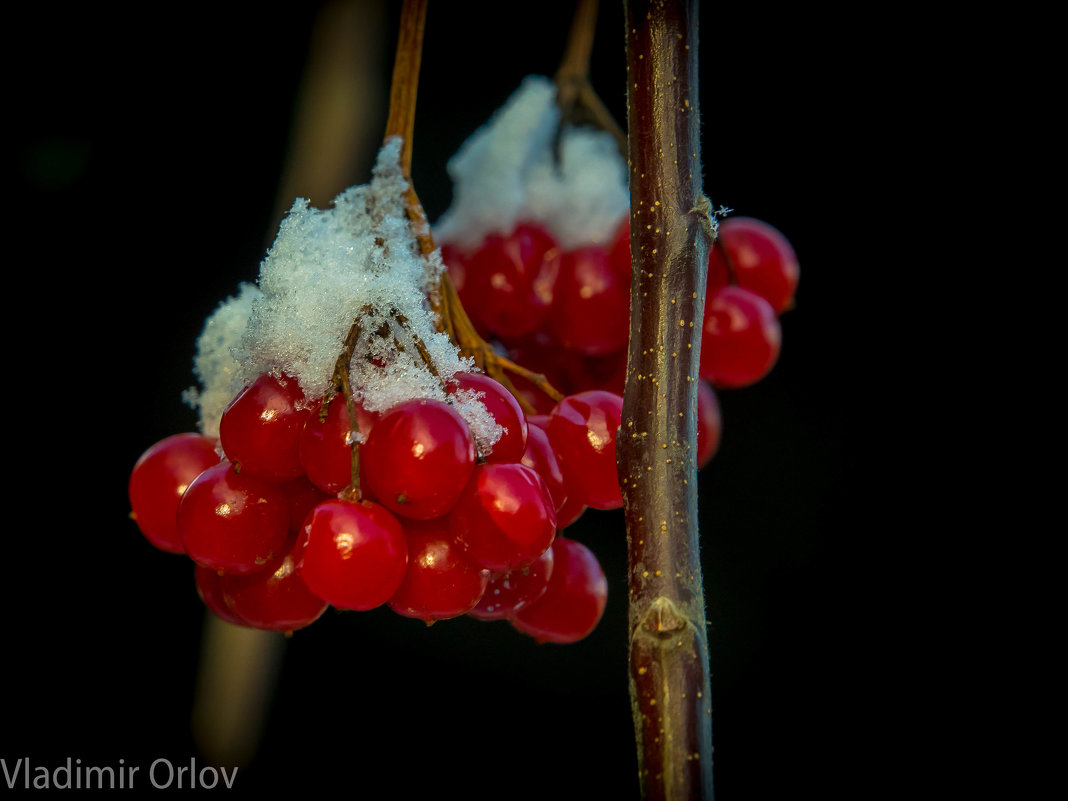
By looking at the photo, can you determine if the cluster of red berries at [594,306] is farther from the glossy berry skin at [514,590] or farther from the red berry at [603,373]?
the glossy berry skin at [514,590]

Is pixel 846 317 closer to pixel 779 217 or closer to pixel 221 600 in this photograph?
pixel 779 217

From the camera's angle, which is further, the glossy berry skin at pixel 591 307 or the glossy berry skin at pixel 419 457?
the glossy berry skin at pixel 591 307

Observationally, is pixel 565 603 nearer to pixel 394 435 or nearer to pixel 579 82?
pixel 394 435

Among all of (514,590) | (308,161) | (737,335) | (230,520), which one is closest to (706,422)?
(737,335)

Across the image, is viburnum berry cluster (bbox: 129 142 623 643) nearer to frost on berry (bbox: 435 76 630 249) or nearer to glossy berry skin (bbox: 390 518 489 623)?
glossy berry skin (bbox: 390 518 489 623)

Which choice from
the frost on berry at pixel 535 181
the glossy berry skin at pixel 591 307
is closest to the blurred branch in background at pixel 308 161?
the frost on berry at pixel 535 181

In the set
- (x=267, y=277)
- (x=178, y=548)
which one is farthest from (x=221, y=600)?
(x=267, y=277)
